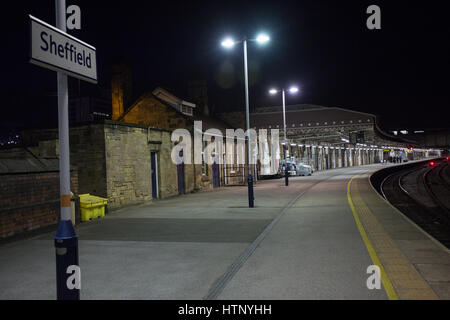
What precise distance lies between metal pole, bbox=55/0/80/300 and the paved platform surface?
112 centimetres

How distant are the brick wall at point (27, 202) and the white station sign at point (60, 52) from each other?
6.02 meters

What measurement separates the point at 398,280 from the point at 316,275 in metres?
1.14

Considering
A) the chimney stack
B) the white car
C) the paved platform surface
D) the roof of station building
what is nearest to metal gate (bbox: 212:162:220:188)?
the chimney stack

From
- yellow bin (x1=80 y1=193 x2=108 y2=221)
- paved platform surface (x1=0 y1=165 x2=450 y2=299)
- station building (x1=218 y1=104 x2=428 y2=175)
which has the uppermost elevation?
station building (x1=218 y1=104 x2=428 y2=175)

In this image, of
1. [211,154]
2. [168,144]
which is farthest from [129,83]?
[168,144]

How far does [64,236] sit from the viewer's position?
13.9 feet

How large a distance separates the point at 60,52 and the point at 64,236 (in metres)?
2.00

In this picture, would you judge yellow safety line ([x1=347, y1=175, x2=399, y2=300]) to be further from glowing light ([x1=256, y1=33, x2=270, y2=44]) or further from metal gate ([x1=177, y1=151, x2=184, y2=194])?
metal gate ([x1=177, y1=151, x2=184, y2=194])

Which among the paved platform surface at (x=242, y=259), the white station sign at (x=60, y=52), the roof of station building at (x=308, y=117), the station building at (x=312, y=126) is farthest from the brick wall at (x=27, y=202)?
the roof of station building at (x=308, y=117)

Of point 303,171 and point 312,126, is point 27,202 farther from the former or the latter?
point 303,171

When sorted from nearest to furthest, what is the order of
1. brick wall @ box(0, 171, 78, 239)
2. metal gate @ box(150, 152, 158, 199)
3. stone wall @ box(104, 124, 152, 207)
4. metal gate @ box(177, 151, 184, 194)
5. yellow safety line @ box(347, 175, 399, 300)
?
1. yellow safety line @ box(347, 175, 399, 300)
2. brick wall @ box(0, 171, 78, 239)
3. stone wall @ box(104, 124, 152, 207)
4. metal gate @ box(150, 152, 158, 199)
5. metal gate @ box(177, 151, 184, 194)

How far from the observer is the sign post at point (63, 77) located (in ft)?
13.1

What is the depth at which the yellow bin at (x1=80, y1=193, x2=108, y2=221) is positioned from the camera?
12.6m

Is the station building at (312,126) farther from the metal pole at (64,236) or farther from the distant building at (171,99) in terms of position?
the metal pole at (64,236)
